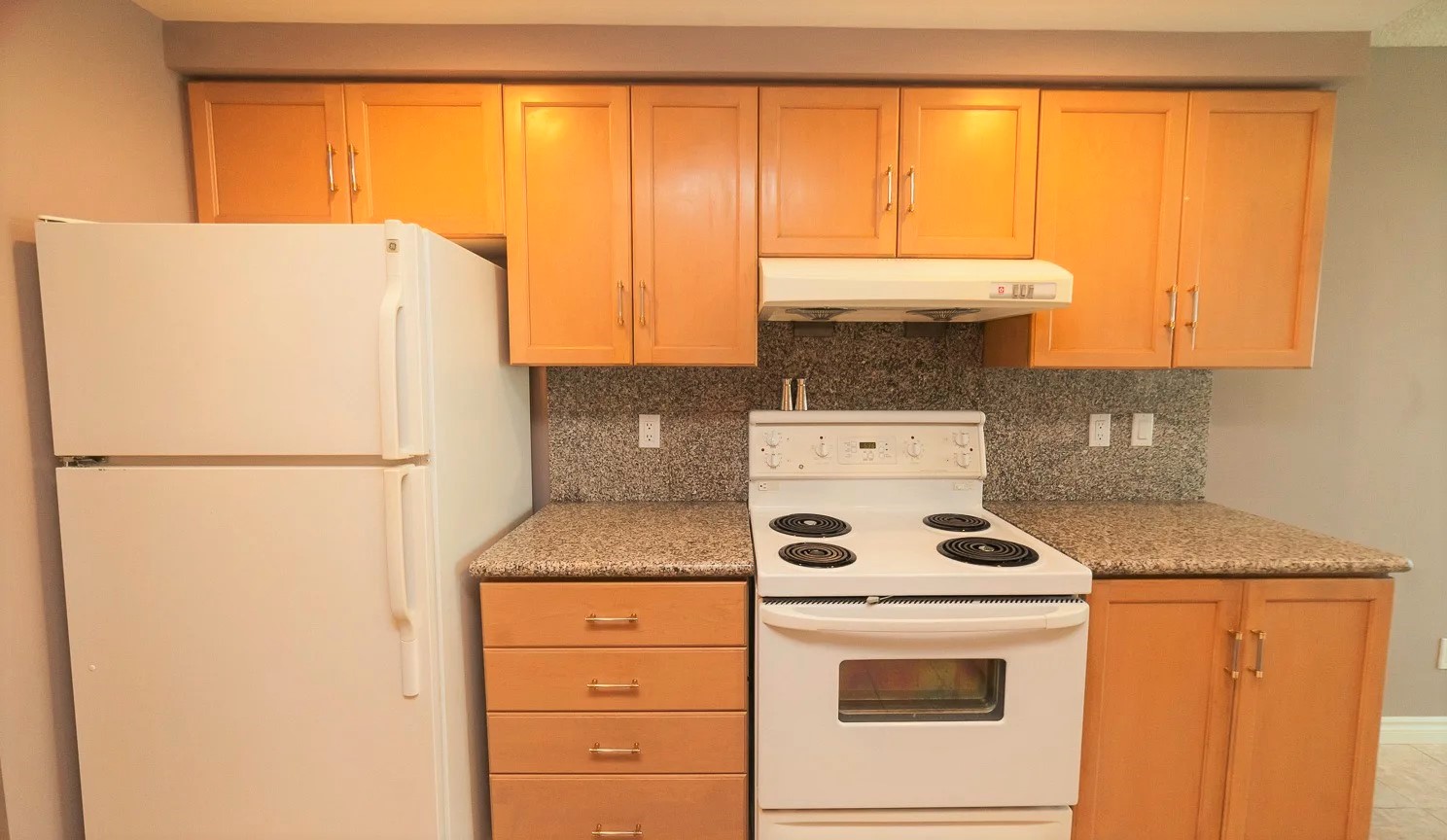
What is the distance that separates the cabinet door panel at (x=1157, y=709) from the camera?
1.35 m

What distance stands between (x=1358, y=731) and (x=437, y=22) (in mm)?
3061

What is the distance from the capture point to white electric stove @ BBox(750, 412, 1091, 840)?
127cm

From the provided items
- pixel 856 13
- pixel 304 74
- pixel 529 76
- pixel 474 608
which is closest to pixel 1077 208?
pixel 856 13

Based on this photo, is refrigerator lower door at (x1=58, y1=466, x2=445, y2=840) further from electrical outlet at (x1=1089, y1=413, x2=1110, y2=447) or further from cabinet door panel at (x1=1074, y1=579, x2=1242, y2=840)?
electrical outlet at (x1=1089, y1=413, x2=1110, y2=447)

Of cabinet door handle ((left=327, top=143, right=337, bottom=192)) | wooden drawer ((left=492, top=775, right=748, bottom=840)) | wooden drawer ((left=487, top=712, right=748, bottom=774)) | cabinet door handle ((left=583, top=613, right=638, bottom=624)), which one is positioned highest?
cabinet door handle ((left=327, top=143, right=337, bottom=192))

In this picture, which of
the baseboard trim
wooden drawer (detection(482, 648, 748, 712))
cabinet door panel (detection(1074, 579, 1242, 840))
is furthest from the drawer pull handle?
the baseboard trim

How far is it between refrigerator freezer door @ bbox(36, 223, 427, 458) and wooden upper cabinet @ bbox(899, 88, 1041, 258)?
4.41 feet

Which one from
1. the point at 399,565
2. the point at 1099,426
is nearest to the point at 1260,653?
the point at 1099,426

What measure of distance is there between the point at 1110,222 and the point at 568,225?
1604mm

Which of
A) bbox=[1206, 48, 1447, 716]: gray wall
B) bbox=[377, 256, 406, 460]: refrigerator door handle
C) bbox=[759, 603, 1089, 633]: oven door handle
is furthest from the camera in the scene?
bbox=[1206, 48, 1447, 716]: gray wall

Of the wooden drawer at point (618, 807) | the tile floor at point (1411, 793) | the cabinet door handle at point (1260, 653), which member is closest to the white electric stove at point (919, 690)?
the wooden drawer at point (618, 807)

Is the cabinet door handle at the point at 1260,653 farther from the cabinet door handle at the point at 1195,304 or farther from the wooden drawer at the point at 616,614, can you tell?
the wooden drawer at the point at 616,614

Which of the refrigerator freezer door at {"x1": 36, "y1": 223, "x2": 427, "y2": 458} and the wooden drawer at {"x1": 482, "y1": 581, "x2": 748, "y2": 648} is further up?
the refrigerator freezer door at {"x1": 36, "y1": 223, "x2": 427, "y2": 458}

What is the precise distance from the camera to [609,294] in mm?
1621
